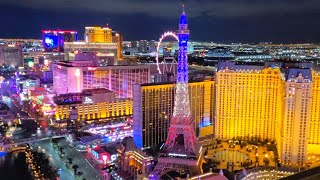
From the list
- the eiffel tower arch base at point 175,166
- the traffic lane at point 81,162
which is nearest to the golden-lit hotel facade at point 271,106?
the eiffel tower arch base at point 175,166

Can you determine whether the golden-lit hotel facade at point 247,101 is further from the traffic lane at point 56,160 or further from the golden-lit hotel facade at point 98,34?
the golden-lit hotel facade at point 98,34

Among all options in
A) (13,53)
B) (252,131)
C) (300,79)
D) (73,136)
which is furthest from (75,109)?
(13,53)

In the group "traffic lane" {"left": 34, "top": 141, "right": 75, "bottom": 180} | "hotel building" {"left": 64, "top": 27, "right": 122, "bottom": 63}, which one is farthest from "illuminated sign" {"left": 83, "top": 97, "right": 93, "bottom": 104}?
"hotel building" {"left": 64, "top": 27, "right": 122, "bottom": 63}

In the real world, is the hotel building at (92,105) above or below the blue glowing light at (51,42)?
below

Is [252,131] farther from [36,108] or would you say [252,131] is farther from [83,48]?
[83,48]

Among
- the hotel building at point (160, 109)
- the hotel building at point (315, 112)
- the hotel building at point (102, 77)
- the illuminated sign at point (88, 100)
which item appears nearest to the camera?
the hotel building at point (315, 112)

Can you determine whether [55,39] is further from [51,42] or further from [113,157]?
[113,157]

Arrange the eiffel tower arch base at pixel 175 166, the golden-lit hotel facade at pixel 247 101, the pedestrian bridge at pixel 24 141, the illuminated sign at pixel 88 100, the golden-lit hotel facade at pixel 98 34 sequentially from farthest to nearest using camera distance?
the golden-lit hotel facade at pixel 98 34, the illuminated sign at pixel 88 100, the pedestrian bridge at pixel 24 141, the golden-lit hotel facade at pixel 247 101, the eiffel tower arch base at pixel 175 166
